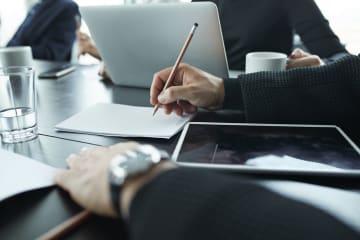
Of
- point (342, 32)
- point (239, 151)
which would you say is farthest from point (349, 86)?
point (342, 32)

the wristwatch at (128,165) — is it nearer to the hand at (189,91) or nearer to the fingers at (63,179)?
the fingers at (63,179)

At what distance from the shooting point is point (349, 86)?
665 millimetres

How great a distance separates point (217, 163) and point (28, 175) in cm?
28

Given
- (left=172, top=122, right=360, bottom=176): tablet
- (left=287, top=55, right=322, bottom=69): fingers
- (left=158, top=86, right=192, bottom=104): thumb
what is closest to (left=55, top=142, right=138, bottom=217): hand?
(left=172, top=122, right=360, bottom=176): tablet

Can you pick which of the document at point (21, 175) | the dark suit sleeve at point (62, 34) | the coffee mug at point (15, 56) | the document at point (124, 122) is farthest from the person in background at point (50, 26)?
the document at point (21, 175)

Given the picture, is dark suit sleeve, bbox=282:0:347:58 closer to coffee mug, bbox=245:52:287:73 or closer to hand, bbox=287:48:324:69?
hand, bbox=287:48:324:69

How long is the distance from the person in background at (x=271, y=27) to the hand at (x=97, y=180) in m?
0.96

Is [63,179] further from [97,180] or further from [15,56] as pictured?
[15,56]

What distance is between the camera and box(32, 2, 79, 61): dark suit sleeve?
2117 millimetres

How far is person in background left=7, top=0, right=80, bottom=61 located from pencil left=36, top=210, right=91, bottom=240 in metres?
1.89

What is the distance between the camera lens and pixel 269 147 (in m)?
0.54

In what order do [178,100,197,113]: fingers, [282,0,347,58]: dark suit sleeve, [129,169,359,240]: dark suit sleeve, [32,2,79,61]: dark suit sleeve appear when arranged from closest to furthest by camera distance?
[129,169,359,240]: dark suit sleeve
[178,100,197,113]: fingers
[282,0,347,58]: dark suit sleeve
[32,2,79,61]: dark suit sleeve

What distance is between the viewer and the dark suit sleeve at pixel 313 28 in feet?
4.17

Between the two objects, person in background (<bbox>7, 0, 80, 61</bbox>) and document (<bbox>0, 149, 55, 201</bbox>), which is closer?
document (<bbox>0, 149, 55, 201</bbox>)
